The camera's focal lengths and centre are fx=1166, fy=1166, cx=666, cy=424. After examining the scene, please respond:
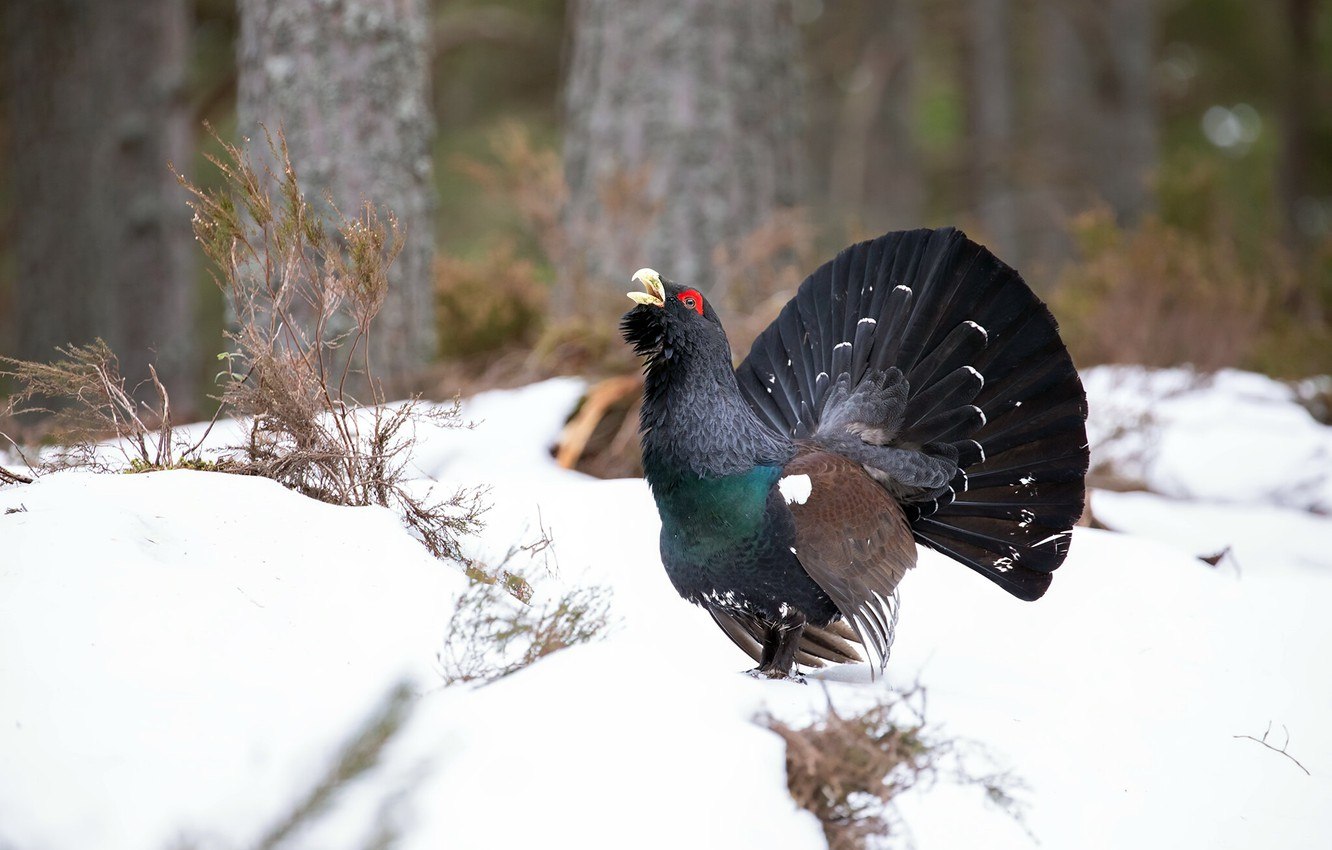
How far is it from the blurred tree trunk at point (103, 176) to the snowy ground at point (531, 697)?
491 cm

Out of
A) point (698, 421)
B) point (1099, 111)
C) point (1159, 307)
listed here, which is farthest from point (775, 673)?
point (1099, 111)

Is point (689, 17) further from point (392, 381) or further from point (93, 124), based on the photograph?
point (93, 124)

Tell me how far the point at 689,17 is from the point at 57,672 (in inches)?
189

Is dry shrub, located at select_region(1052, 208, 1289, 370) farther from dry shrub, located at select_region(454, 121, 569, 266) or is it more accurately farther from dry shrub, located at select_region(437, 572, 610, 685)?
dry shrub, located at select_region(437, 572, 610, 685)

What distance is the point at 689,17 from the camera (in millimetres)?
5938

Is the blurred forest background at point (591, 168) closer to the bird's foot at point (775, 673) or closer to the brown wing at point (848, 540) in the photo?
the brown wing at point (848, 540)

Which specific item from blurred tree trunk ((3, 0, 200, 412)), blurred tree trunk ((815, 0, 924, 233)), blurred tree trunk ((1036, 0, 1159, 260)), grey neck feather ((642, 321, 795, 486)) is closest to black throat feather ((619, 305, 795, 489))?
grey neck feather ((642, 321, 795, 486))

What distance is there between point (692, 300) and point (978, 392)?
2.74ft

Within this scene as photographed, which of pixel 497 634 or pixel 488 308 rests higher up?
pixel 497 634

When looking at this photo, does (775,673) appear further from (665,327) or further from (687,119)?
(687,119)

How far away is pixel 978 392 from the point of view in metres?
3.16

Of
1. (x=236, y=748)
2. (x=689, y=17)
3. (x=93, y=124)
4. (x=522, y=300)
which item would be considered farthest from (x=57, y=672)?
(x=93, y=124)

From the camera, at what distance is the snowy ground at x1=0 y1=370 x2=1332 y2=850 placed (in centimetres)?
198

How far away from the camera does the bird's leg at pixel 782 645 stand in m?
2.86
